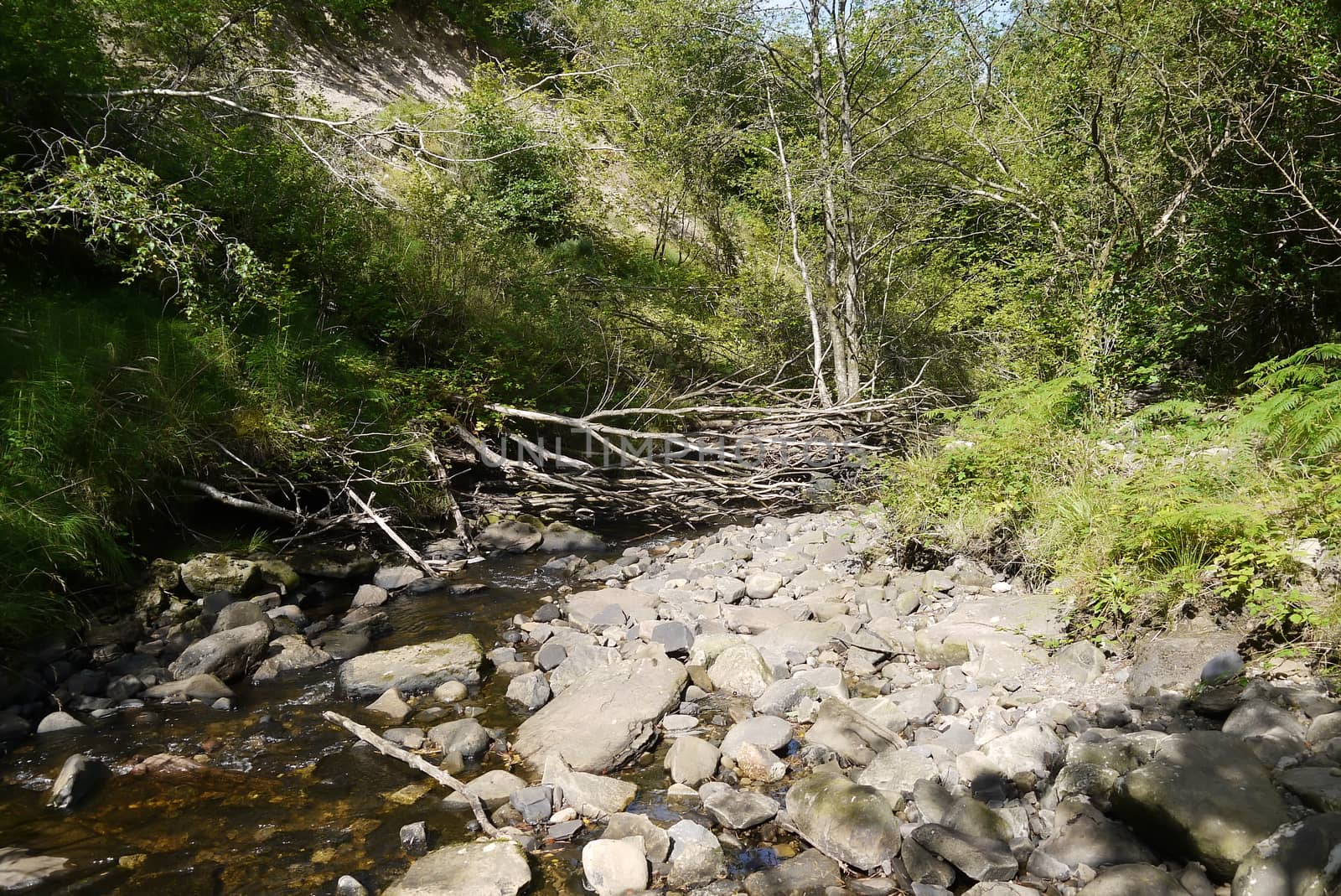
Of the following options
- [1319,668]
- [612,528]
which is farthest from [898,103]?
[1319,668]

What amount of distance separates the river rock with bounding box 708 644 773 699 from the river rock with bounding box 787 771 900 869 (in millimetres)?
1423

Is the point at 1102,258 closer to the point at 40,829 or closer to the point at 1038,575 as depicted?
the point at 1038,575

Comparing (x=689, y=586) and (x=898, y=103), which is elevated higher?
(x=898, y=103)

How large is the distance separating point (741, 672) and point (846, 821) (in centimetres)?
183

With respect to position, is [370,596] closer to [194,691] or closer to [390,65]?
[194,691]

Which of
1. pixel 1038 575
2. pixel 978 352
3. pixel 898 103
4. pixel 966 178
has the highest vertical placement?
pixel 898 103

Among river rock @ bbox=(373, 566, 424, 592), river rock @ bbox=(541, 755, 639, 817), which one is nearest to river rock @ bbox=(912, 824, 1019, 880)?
river rock @ bbox=(541, 755, 639, 817)

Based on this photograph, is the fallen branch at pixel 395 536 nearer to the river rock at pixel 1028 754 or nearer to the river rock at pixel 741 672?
the river rock at pixel 741 672

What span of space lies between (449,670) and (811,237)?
430 inches

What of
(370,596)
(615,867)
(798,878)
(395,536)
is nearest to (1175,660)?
(798,878)

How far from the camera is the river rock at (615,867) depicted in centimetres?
339

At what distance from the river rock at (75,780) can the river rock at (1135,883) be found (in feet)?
15.7

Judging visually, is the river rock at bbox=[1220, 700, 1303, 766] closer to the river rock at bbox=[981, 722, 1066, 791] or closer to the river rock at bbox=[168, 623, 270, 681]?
the river rock at bbox=[981, 722, 1066, 791]

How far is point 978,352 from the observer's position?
13.9 metres
